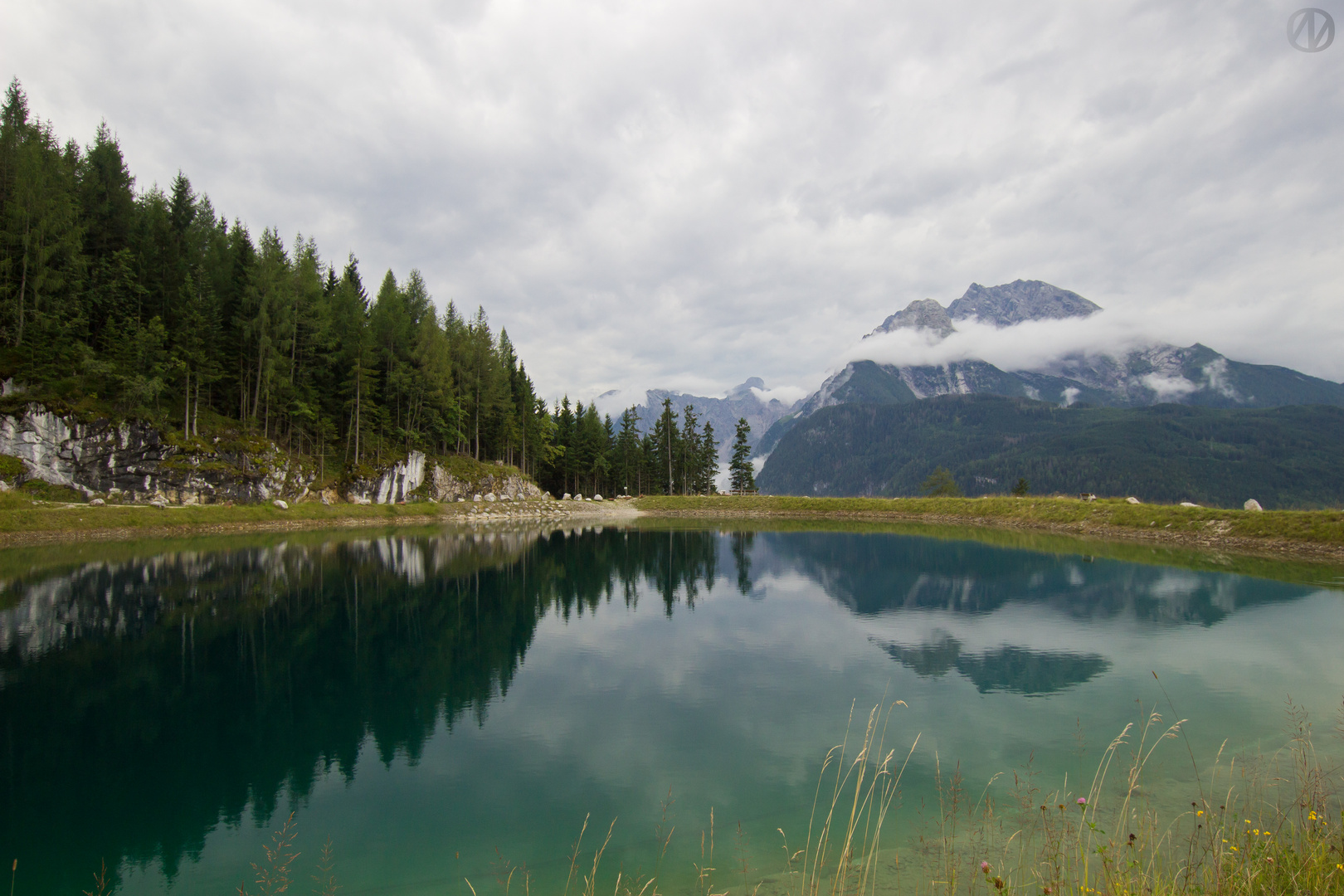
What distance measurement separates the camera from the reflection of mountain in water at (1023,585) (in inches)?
916

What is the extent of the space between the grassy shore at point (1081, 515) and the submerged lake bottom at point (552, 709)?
15.8 m

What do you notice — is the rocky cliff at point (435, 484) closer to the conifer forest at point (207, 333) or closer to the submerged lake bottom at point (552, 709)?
the conifer forest at point (207, 333)

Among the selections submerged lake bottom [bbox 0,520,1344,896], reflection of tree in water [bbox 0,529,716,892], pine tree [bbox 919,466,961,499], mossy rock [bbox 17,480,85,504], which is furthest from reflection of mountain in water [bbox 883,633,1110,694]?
pine tree [bbox 919,466,961,499]

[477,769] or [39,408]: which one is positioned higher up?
[39,408]

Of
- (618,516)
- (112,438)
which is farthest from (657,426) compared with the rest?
(112,438)

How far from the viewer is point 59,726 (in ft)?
35.5

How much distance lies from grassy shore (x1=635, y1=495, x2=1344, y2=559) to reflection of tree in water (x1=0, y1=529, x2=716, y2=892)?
132ft

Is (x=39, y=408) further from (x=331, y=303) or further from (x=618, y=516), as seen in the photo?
(x=618, y=516)

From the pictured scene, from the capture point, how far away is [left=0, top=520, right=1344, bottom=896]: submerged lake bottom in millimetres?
7617

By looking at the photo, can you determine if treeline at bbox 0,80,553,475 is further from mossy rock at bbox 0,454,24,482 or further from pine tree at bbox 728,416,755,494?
pine tree at bbox 728,416,755,494

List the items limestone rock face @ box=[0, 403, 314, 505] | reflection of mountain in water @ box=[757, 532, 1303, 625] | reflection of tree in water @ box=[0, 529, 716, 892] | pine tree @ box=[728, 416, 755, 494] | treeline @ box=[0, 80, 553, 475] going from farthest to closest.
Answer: pine tree @ box=[728, 416, 755, 494] < treeline @ box=[0, 80, 553, 475] < limestone rock face @ box=[0, 403, 314, 505] < reflection of mountain in water @ box=[757, 532, 1303, 625] < reflection of tree in water @ box=[0, 529, 716, 892]

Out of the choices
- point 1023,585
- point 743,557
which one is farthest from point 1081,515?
point 743,557

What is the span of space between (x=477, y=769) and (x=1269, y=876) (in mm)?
9592

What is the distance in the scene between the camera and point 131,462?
4256cm
